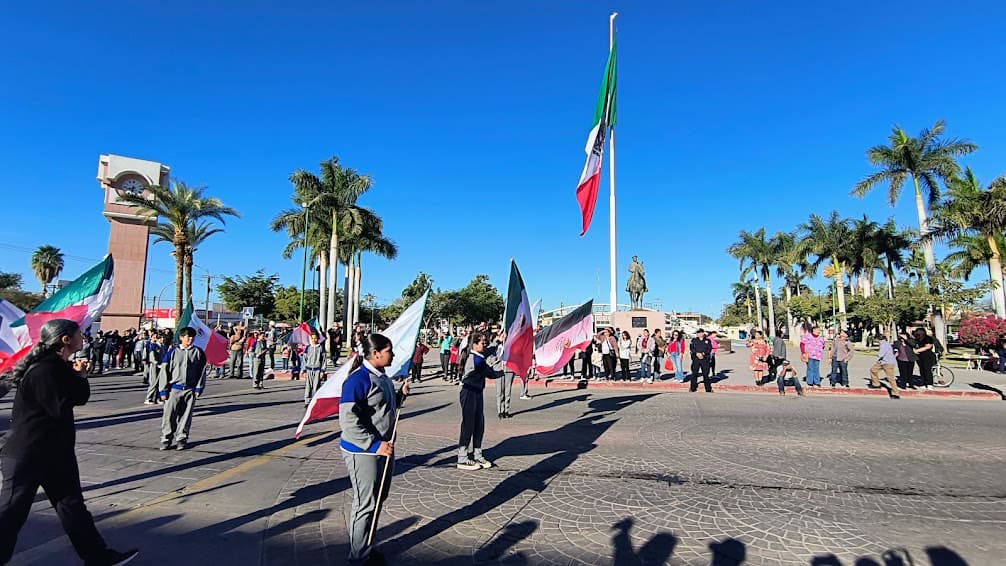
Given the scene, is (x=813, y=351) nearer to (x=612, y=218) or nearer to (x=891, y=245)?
(x=612, y=218)

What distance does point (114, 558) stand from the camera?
361cm

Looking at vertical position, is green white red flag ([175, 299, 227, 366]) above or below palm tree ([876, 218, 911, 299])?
below

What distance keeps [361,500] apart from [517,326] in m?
3.90

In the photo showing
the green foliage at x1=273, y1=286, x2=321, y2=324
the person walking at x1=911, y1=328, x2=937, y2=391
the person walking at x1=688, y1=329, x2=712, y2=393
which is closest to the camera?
the person walking at x1=911, y1=328, x2=937, y2=391

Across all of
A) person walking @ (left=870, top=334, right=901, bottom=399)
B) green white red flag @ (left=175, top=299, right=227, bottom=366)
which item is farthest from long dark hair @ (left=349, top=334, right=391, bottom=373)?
person walking @ (left=870, top=334, right=901, bottom=399)

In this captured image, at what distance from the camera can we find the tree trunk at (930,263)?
2774cm

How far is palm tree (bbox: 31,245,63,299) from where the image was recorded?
194ft

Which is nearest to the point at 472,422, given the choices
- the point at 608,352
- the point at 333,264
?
the point at 608,352

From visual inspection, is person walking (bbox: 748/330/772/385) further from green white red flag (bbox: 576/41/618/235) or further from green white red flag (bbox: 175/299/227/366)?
green white red flag (bbox: 175/299/227/366)

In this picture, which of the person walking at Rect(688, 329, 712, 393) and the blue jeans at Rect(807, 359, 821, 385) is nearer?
the person walking at Rect(688, 329, 712, 393)

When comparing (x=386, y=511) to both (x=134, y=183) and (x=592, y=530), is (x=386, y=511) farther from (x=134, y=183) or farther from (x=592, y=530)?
(x=134, y=183)

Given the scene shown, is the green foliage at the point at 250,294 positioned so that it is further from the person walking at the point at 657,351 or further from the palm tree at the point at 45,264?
the person walking at the point at 657,351

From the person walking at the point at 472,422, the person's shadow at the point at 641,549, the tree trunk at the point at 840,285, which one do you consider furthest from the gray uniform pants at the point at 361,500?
the tree trunk at the point at 840,285

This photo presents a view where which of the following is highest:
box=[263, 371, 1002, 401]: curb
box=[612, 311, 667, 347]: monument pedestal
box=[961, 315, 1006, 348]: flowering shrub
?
box=[612, 311, 667, 347]: monument pedestal
